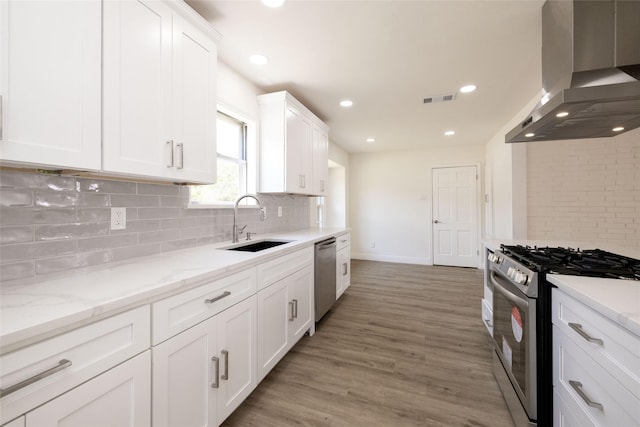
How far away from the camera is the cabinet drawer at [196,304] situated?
104cm

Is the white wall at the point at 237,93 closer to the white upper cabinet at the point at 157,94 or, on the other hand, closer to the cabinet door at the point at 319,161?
the white upper cabinet at the point at 157,94

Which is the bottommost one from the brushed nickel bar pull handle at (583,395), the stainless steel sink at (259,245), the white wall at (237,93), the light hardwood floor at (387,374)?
the light hardwood floor at (387,374)

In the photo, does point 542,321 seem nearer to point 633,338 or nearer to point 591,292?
point 591,292

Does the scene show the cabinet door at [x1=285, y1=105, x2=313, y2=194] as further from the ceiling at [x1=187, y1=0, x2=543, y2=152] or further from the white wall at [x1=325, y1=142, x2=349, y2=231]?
the white wall at [x1=325, y1=142, x2=349, y2=231]

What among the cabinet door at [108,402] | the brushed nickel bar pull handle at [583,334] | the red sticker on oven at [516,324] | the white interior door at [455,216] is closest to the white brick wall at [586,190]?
the white interior door at [455,216]

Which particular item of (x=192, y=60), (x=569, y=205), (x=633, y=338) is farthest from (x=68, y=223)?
(x=569, y=205)

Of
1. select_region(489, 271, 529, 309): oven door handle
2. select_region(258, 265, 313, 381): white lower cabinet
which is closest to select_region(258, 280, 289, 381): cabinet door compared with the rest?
select_region(258, 265, 313, 381): white lower cabinet

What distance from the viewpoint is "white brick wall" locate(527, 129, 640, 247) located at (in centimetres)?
296

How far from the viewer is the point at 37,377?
69cm

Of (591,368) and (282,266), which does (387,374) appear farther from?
(591,368)

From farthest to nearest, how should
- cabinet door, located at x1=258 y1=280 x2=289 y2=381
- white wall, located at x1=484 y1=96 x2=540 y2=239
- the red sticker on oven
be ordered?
white wall, located at x1=484 y1=96 x2=540 y2=239 < cabinet door, located at x1=258 y1=280 x2=289 y2=381 < the red sticker on oven

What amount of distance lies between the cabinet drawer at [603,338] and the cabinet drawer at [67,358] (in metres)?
1.62

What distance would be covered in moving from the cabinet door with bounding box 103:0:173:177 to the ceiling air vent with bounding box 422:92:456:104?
107 inches

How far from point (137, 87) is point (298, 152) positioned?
1814 millimetres
